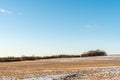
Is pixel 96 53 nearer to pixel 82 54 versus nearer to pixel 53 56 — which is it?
pixel 82 54

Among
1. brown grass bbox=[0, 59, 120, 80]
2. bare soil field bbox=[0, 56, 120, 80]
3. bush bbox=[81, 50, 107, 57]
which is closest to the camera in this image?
bare soil field bbox=[0, 56, 120, 80]

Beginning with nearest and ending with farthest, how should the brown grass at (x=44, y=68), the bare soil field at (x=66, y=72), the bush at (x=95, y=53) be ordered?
the bare soil field at (x=66, y=72), the brown grass at (x=44, y=68), the bush at (x=95, y=53)

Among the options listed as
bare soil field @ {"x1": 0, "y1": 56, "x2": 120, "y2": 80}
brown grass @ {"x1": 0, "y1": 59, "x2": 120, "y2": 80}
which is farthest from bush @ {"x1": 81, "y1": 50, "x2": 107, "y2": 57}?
bare soil field @ {"x1": 0, "y1": 56, "x2": 120, "y2": 80}

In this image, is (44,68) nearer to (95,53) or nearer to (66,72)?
(66,72)

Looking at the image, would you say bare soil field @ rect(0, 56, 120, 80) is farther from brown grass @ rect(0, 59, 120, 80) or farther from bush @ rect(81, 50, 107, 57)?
bush @ rect(81, 50, 107, 57)

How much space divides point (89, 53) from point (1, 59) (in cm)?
2166

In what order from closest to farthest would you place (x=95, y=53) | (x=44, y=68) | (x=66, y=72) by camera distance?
(x=66, y=72), (x=44, y=68), (x=95, y=53)

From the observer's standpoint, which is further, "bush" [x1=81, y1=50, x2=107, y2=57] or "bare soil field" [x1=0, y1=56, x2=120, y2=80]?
"bush" [x1=81, y1=50, x2=107, y2=57]

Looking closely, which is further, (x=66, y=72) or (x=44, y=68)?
(x=44, y=68)

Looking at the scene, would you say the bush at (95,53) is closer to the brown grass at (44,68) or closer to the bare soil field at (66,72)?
the brown grass at (44,68)

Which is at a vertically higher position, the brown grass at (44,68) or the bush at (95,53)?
the bush at (95,53)

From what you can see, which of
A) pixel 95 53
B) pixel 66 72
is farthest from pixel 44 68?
pixel 95 53

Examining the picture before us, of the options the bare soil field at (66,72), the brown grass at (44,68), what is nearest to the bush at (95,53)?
the brown grass at (44,68)

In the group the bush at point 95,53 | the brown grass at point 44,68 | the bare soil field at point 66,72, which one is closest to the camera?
the bare soil field at point 66,72
